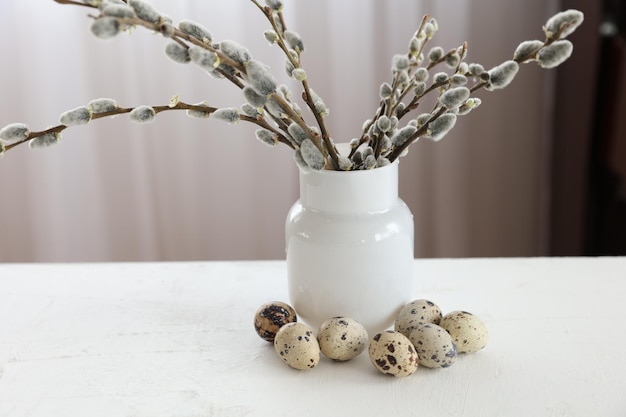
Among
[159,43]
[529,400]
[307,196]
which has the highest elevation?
[159,43]

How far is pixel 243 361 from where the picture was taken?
2.65ft

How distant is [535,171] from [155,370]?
4.29ft

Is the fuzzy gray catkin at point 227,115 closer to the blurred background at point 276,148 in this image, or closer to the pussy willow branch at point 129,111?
the pussy willow branch at point 129,111

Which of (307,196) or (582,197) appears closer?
(307,196)

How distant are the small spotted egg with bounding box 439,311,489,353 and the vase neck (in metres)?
0.14

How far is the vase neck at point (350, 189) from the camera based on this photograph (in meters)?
0.80

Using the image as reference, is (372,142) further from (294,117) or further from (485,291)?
(485,291)

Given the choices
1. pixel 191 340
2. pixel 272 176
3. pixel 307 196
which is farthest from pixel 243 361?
pixel 272 176

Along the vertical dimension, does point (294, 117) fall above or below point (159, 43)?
below

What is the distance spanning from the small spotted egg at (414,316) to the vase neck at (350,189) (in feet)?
0.37

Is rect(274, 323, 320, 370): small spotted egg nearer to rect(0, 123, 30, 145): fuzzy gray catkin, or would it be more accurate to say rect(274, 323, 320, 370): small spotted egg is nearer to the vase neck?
the vase neck

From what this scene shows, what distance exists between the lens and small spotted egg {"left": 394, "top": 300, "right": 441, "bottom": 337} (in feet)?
2.64

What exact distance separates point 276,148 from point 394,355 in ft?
3.51

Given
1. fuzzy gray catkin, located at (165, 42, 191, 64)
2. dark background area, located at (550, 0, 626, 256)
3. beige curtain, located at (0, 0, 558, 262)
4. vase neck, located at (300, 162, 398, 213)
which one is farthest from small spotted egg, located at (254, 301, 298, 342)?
dark background area, located at (550, 0, 626, 256)
